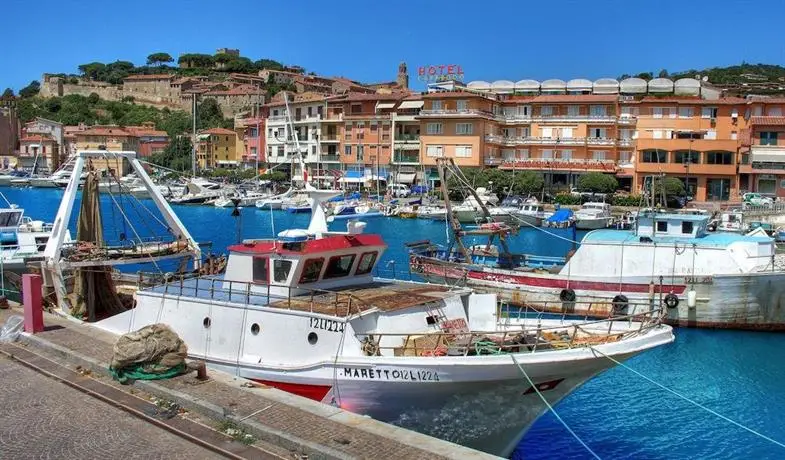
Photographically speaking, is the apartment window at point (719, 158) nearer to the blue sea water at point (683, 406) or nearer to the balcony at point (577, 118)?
the balcony at point (577, 118)

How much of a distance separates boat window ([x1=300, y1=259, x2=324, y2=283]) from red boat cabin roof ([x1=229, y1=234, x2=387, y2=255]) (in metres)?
0.29

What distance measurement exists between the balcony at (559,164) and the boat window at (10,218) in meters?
57.8

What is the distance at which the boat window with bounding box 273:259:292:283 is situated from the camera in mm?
15492

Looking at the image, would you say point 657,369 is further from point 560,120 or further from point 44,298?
point 560,120

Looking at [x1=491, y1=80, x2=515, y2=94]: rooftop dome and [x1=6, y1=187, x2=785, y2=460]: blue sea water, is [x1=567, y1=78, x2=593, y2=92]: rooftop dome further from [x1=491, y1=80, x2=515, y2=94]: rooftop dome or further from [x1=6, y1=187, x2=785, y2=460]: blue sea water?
[x1=6, y1=187, x2=785, y2=460]: blue sea water

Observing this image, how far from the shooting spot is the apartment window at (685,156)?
7188 centimetres

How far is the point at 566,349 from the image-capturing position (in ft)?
42.2

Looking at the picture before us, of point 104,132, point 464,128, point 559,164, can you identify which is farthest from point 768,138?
point 104,132

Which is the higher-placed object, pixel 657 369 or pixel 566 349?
pixel 566 349

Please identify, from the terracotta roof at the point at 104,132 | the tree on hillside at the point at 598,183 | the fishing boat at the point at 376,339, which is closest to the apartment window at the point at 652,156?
the tree on hillside at the point at 598,183

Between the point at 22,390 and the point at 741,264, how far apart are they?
24610 mm

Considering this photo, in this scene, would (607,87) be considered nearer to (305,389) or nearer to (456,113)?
(456,113)

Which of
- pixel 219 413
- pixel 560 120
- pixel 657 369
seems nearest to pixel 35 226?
pixel 219 413

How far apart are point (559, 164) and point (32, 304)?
226ft
